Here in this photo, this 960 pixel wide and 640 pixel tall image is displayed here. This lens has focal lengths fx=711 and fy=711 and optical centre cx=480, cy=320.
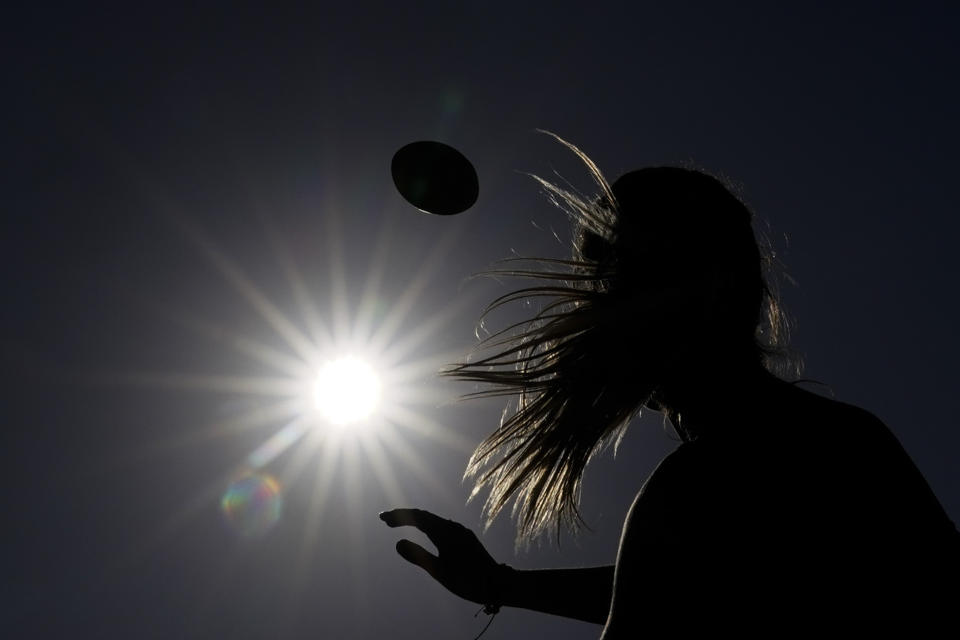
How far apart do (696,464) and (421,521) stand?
1.80 metres

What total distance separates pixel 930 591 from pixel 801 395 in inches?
21.4

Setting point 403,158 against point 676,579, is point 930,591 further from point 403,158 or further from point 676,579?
point 403,158

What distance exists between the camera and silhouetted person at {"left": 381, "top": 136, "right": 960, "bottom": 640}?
65.1 inches

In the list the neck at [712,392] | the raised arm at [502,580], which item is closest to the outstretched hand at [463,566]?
→ the raised arm at [502,580]

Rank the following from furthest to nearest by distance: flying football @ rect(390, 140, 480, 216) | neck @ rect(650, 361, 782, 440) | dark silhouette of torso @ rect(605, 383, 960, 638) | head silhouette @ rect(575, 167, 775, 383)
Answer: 1. flying football @ rect(390, 140, 480, 216)
2. head silhouette @ rect(575, 167, 775, 383)
3. neck @ rect(650, 361, 782, 440)
4. dark silhouette of torso @ rect(605, 383, 960, 638)

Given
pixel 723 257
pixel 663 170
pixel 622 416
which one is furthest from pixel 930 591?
pixel 663 170

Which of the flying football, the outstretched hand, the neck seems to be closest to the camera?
the neck

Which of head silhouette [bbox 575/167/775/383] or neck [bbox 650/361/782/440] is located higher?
head silhouette [bbox 575/167/775/383]

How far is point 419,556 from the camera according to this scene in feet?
10.6

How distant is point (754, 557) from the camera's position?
1.70m

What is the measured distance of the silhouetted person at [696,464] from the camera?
1.65 meters

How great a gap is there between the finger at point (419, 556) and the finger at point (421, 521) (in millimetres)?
97

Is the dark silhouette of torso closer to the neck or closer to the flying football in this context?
the neck

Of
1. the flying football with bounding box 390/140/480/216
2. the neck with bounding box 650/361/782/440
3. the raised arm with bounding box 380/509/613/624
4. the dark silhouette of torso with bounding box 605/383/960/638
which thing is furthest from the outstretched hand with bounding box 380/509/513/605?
the flying football with bounding box 390/140/480/216
